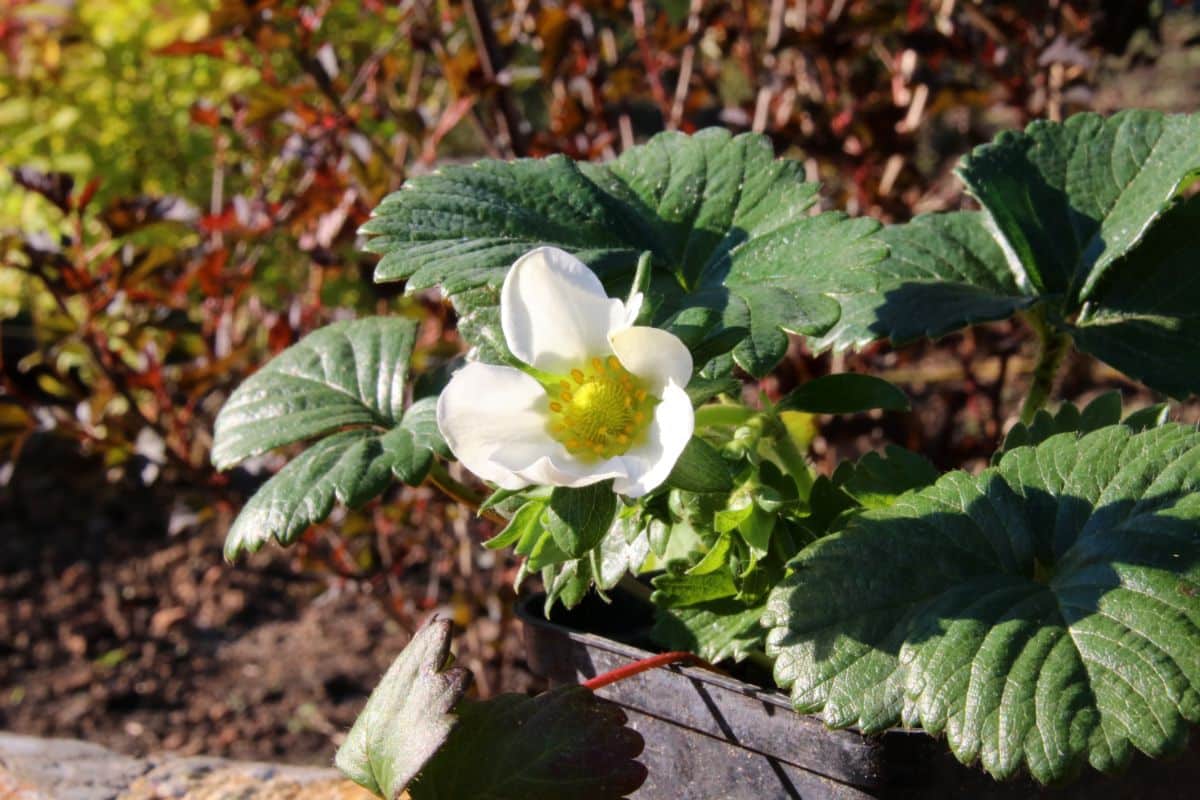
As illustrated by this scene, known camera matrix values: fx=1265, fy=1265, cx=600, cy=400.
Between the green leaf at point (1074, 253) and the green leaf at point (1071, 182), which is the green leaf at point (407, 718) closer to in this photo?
the green leaf at point (1074, 253)

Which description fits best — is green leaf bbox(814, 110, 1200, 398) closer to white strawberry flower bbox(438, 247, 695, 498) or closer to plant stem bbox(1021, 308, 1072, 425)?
plant stem bbox(1021, 308, 1072, 425)

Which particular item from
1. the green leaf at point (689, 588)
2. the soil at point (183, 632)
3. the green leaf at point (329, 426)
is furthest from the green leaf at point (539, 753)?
the soil at point (183, 632)

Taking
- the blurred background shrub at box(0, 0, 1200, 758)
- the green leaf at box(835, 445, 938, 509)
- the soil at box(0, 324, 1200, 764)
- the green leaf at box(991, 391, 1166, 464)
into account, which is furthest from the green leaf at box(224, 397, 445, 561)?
the soil at box(0, 324, 1200, 764)

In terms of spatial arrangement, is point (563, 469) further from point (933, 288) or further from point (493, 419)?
point (933, 288)

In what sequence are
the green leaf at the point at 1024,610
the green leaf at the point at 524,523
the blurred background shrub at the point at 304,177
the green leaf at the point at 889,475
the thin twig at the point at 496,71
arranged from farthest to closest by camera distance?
the blurred background shrub at the point at 304,177
the thin twig at the point at 496,71
the green leaf at the point at 889,475
the green leaf at the point at 524,523
the green leaf at the point at 1024,610

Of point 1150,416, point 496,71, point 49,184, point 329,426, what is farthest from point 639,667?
point 49,184

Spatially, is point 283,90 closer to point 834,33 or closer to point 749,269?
point 834,33

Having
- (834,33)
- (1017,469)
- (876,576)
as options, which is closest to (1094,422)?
(1017,469)
